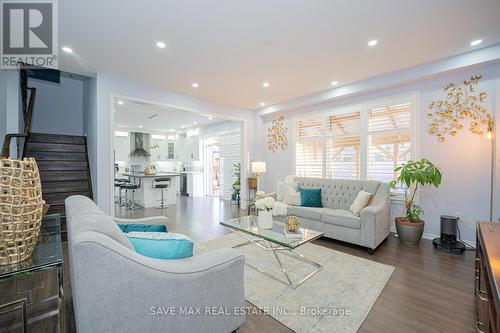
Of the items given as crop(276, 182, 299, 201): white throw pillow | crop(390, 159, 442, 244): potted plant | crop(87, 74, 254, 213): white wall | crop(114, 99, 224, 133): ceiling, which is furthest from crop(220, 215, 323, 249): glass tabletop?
crop(114, 99, 224, 133): ceiling

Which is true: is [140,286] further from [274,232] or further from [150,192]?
[150,192]

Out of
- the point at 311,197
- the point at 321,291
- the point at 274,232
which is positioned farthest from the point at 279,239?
the point at 311,197

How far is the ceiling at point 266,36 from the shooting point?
228 centimetres

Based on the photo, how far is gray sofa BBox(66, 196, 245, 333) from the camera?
38.5 inches

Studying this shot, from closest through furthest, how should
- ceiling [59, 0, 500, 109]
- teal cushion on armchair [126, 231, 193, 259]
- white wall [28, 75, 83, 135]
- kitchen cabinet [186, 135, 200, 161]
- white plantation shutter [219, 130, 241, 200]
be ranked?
1. teal cushion on armchair [126, 231, 193, 259]
2. ceiling [59, 0, 500, 109]
3. white wall [28, 75, 83, 135]
4. white plantation shutter [219, 130, 241, 200]
5. kitchen cabinet [186, 135, 200, 161]

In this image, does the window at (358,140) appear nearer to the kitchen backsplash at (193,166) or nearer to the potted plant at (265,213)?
the potted plant at (265,213)

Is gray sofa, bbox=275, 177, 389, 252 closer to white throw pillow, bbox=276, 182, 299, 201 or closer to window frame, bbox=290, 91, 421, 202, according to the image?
white throw pillow, bbox=276, 182, 299, 201

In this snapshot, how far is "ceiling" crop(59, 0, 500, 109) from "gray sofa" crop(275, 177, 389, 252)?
2.09 m

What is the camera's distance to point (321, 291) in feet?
7.23

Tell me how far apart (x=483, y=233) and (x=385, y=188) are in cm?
212

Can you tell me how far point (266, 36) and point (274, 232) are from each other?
2.51 meters

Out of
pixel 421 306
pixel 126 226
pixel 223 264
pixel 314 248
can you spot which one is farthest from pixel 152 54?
pixel 421 306

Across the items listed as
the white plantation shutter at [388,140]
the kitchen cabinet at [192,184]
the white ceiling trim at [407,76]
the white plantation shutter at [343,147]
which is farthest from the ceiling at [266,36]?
the kitchen cabinet at [192,184]

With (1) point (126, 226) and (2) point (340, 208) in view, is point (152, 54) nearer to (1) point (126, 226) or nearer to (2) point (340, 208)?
(1) point (126, 226)
